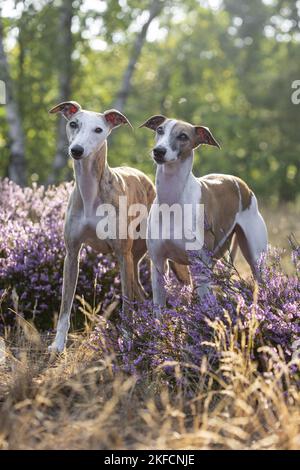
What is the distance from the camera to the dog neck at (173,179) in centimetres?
574

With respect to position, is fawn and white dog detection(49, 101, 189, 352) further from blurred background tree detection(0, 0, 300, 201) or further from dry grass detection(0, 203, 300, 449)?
blurred background tree detection(0, 0, 300, 201)

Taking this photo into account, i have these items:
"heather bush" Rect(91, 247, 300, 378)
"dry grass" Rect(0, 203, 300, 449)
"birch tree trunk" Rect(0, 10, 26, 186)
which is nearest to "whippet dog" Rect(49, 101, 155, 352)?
"heather bush" Rect(91, 247, 300, 378)

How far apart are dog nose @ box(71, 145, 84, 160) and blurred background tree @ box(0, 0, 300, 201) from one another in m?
7.98

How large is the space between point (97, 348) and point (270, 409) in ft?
4.95

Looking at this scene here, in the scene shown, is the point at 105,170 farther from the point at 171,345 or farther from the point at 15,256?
the point at 171,345

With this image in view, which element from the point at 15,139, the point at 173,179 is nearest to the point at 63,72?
the point at 15,139

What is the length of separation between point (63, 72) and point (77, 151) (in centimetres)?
967

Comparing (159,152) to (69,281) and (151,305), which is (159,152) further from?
(69,281)

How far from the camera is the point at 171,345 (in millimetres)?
4652

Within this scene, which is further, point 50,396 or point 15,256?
point 15,256

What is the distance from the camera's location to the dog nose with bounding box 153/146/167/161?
540 cm

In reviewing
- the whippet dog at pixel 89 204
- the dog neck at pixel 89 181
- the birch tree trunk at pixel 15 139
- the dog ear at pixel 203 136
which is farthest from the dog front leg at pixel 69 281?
the birch tree trunk at pixel 15 139

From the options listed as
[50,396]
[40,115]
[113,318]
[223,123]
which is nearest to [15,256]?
[113,318]

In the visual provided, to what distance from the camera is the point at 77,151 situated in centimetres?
545
